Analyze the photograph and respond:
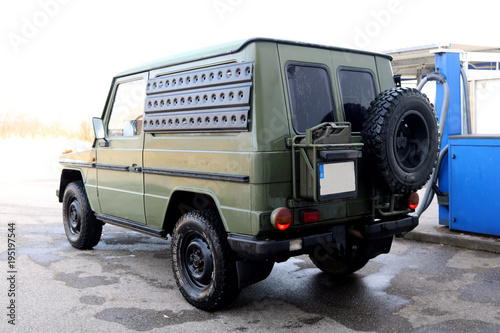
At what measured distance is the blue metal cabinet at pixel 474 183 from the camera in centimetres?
622

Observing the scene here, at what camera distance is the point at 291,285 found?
4.95 m

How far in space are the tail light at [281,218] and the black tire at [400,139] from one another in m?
0.92

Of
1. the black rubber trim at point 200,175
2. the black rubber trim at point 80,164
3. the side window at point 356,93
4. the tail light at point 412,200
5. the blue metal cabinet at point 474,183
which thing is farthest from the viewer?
the blue metal cabinet at point 474,183

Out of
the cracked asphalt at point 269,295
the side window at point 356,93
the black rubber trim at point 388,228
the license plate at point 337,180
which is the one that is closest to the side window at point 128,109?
the cracked asphalt at point 269,295

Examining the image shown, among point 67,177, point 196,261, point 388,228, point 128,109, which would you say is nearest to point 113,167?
point 128,109

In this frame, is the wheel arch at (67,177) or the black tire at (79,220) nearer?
the black tire at (79,220)

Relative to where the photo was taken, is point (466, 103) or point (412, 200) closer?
point (412, 200)

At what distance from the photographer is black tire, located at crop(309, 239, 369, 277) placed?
483 centimetres

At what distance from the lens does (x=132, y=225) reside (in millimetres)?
5348

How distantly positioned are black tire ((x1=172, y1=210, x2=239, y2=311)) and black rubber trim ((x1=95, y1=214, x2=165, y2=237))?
0.46 metres

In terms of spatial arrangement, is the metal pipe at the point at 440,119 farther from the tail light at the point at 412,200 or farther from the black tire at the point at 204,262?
the black tire at the point at 204,262

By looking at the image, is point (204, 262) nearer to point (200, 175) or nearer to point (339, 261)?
point (200, 175)

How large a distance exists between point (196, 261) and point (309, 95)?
68.1 inches

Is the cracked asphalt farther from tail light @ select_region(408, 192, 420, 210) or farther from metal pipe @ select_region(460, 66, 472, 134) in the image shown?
metal pipe @ select_region(460, 66, 472, 134)
